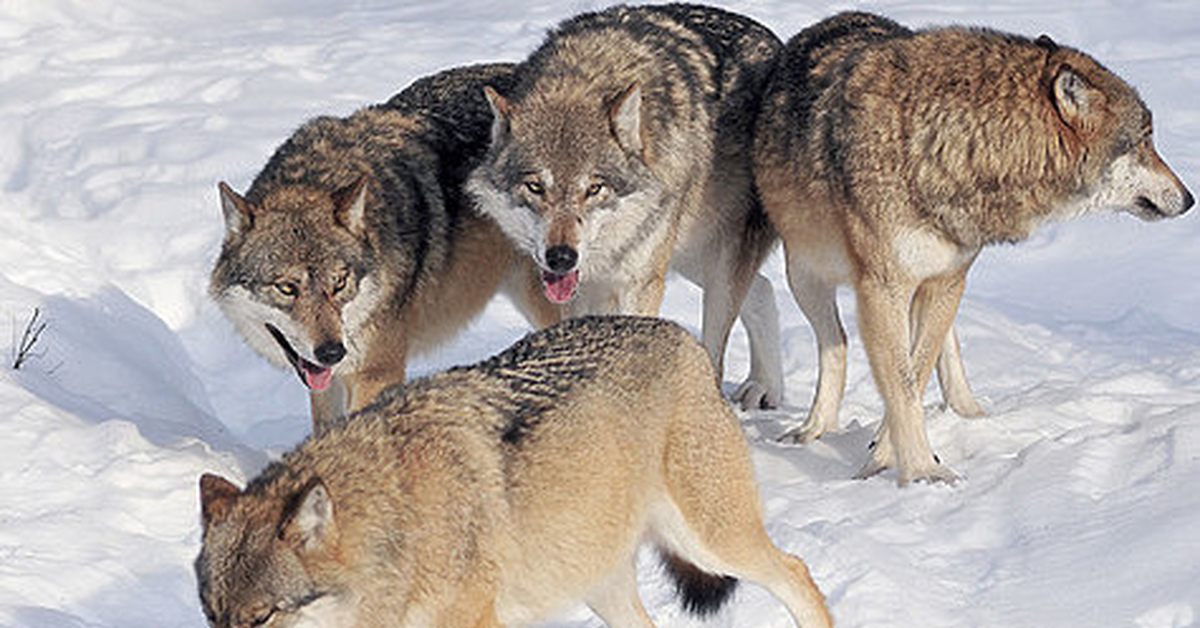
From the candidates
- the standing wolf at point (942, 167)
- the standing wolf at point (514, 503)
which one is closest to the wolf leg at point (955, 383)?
the standing wolf at point (942, 167)

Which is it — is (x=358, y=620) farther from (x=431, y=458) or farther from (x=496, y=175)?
(x=496, y=175)

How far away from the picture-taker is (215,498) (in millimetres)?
4707

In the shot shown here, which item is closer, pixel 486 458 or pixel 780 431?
pixel 486 458

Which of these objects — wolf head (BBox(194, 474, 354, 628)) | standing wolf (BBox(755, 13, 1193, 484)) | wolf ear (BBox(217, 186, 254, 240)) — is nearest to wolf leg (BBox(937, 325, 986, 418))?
standing wolf (BBox(755, 13, 1193, 484))

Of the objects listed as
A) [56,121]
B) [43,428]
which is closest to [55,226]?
[56,121]

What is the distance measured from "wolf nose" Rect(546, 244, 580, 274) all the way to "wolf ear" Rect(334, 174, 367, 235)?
0.86 metres

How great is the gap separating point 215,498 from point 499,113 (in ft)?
11.4

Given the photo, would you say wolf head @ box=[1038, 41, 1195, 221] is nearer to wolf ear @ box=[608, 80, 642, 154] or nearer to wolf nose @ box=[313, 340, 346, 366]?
wolf ear @ box=[608, 80, 642, 154]

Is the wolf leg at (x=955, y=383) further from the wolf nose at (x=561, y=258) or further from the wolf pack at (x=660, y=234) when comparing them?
the wolf nose at (x=561, y=258)

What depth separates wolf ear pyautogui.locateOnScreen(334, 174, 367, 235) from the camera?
736 centimetres

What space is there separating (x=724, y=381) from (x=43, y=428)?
3.97m

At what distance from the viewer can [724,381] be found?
9.85 m

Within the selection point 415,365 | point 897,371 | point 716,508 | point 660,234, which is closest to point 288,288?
point 660,234

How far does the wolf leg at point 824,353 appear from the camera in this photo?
27.9ft
